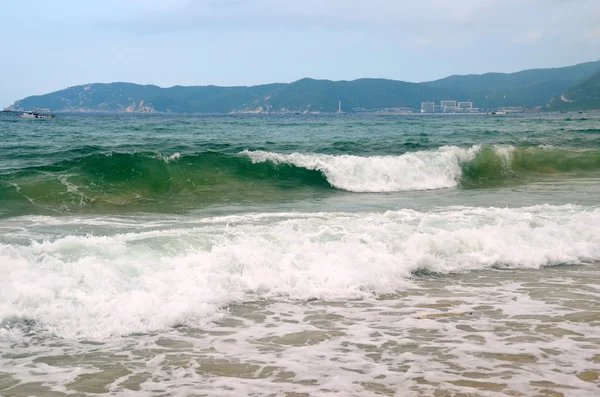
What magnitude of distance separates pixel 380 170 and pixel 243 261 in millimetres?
12701

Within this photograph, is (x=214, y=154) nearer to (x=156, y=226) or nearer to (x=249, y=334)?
(x=156, y=226)

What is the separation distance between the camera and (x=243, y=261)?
8086 mm

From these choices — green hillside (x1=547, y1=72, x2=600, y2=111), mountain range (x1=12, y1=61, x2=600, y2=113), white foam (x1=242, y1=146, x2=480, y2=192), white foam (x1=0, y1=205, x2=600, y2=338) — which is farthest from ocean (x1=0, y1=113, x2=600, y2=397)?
mountain range (x1=12, y1=61, x2=600, y2=113)

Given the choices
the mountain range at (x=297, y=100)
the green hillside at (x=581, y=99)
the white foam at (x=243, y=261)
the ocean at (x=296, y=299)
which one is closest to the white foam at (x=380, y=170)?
the ocean at (x=296, y=299)

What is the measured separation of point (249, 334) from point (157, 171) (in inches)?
502

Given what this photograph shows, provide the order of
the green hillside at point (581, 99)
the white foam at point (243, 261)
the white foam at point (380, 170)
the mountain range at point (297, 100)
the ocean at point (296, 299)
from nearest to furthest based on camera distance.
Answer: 1. the ocean at point (296, 299)
2. the white foam at point (243, 261)
3. the white foam at point (380, 170)
4. the green hillside at point (581, 99)
5. the mountain range at point (297, 100)

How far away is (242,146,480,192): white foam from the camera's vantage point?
19578mm

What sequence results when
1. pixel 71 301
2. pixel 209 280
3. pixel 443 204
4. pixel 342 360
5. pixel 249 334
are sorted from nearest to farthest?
pixel 342 360 → pixel 249 334 → pixel 71 301 → pixel 209 280 → pixel 443 204

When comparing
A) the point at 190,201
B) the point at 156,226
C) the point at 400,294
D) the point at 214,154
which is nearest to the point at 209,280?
the point at 400,294

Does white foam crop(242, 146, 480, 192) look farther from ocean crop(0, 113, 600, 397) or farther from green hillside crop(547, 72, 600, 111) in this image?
green hillside crop(547, 72, 600, 111)

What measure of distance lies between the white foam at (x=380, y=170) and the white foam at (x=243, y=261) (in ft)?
26.4

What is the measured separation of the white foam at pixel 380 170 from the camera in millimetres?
19578

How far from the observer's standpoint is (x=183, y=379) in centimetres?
492

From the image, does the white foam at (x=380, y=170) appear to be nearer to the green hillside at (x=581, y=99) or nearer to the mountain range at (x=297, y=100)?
the green hillside at (x=581, y=99)
